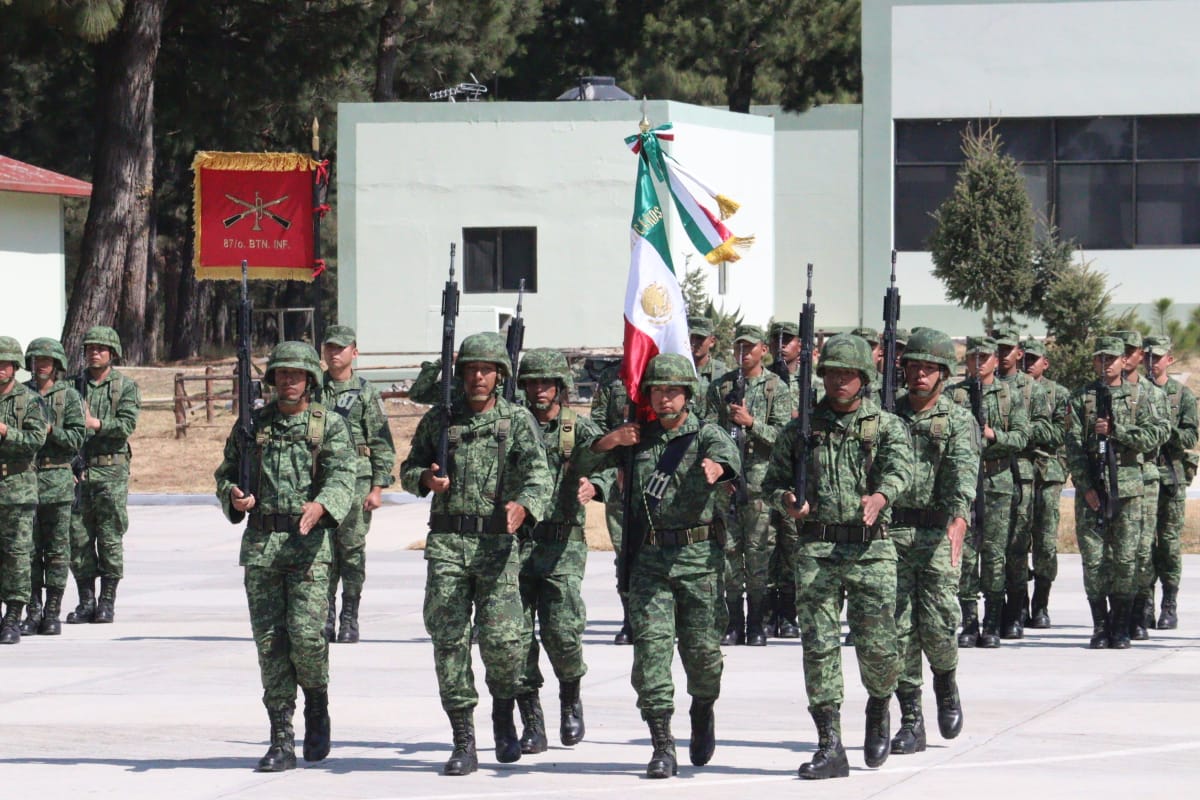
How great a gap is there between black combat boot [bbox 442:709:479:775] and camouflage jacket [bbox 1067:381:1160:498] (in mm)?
5935

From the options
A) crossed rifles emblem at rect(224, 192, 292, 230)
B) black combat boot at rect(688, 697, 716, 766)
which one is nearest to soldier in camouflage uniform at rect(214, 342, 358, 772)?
black combat boot at rect(688, 697, 716, 766)

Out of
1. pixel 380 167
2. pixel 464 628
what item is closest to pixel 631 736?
pixel 464 628

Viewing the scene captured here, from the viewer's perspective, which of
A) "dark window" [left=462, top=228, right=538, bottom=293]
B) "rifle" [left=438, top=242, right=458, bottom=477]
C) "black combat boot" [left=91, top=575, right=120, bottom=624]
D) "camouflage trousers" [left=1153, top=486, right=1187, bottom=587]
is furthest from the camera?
"dark window" [left=462, top=228, right=538, bottom=293]

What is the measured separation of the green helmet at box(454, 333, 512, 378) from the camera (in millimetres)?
9578

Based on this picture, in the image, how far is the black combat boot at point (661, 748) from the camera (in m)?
9.27

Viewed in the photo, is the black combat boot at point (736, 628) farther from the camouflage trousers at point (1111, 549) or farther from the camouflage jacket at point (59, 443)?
the camouflage jacket at point (59, 443)

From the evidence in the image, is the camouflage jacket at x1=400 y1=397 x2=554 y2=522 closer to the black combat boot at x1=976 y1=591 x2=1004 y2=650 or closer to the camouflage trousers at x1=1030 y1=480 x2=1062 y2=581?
the black combat boot at x1=976 y1=591 x2=1004 y2=650

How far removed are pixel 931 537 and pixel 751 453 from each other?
390cm

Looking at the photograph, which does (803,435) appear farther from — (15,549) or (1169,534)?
(15,549)

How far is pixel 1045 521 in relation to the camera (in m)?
14.8

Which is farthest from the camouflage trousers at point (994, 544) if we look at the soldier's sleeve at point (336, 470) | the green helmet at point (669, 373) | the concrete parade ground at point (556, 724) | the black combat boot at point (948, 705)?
the soldier's sleeve at point (336, 470)

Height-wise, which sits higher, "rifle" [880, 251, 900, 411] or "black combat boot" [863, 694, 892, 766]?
"rifle" [880, 251, 900, 411]

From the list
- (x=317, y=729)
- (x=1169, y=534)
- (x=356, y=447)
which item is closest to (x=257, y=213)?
(x=1169, y=534)

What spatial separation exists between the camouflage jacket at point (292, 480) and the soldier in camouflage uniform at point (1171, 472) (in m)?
7.03
